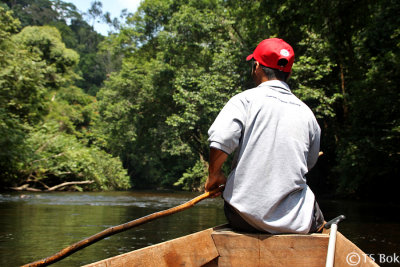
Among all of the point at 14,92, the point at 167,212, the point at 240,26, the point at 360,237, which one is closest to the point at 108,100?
the point at 240,26

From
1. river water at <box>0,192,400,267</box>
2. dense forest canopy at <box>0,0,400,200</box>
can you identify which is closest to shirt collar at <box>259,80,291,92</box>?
river water at <box>0,192,400,267</box>

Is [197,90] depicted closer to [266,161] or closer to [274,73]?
[274,73]

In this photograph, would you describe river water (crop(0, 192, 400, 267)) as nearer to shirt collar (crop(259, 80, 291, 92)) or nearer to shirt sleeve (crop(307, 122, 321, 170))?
shirt sleeve (crop(307, 122, 321, 170))

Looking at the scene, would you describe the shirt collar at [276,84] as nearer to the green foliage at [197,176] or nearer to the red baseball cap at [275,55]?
the red baseball cap at [275,55]

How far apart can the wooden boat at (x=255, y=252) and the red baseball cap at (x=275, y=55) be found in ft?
3.15

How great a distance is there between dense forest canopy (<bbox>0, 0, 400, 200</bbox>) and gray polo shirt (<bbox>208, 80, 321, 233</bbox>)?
27.2 ft

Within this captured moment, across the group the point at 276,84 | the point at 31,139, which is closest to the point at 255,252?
the point at 276,84

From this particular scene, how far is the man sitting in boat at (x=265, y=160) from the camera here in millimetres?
2340

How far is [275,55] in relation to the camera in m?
2.59

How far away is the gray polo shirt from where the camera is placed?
2.34m

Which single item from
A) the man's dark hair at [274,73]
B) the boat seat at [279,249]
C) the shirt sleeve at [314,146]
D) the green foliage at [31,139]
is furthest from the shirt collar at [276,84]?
the green foliage at [31,139]

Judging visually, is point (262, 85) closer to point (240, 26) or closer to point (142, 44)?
point (240, 26)

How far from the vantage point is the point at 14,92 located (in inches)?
663

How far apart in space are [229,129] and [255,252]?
2.11 feet
